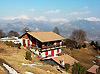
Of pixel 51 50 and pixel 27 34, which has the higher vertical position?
pixel 27 34

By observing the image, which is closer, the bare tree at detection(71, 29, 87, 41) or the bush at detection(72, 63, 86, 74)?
the bush at detection(72, 63, 86, 74)

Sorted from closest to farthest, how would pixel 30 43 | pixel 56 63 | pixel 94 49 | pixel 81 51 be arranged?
1. pixel 56 63
2. pixel 30 43
3. pixel 81 51
4. pixel 94 49

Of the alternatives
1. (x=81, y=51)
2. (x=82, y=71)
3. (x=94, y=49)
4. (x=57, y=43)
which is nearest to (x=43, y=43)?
(x=57, y=43)

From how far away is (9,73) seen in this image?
14.0 metres

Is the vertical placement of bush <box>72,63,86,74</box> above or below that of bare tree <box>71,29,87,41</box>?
below

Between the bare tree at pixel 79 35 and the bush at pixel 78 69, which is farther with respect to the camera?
the bare tree at pixel 79 35

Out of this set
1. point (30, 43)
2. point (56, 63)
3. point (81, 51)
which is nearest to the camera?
point (56, 63)

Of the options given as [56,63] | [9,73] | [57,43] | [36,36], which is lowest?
[56,63]

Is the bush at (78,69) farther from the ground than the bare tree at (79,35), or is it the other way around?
the bare tree at (79,35)

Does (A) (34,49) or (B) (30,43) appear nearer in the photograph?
(A) (34,49)

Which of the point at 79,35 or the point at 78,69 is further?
the point at 79,35

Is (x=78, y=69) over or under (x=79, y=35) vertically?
under

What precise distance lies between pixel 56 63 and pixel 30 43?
10.8 metres

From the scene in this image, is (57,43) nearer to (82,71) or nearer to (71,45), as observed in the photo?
(82,71)
